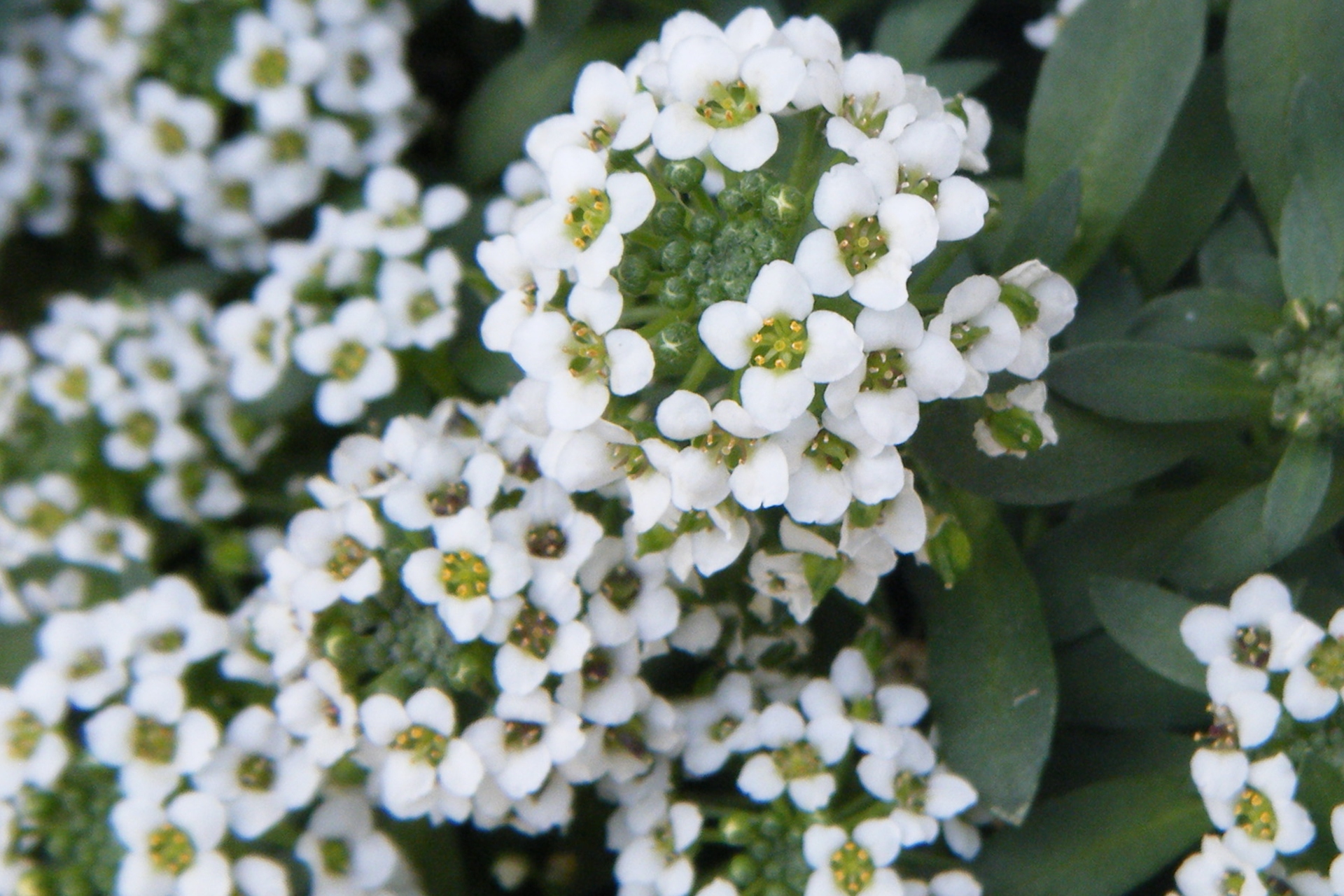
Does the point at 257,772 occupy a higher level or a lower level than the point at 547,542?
lower

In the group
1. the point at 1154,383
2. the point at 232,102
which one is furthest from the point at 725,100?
the point at 232,102

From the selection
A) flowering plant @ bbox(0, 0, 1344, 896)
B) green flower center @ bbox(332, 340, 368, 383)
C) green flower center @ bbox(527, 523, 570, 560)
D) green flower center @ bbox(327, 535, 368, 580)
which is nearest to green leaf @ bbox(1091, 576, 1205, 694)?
flowering plant @ bbox(0, 0, 1344, 896)

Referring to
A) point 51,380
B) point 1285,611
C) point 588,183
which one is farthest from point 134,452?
point 1285,611

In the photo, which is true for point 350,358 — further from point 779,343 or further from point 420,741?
point 779,343

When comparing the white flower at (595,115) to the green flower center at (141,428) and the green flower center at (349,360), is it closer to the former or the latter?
the green flower center at (349,360)

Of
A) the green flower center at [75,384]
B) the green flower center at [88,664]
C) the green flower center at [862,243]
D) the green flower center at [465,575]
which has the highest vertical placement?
the green flower center at [862,243]

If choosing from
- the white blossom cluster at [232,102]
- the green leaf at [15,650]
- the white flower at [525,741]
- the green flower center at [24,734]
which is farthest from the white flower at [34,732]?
the white blossom cluster at [232,102]

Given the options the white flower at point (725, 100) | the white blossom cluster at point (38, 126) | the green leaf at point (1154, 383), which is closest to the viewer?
the white flower at point (725, 100)
